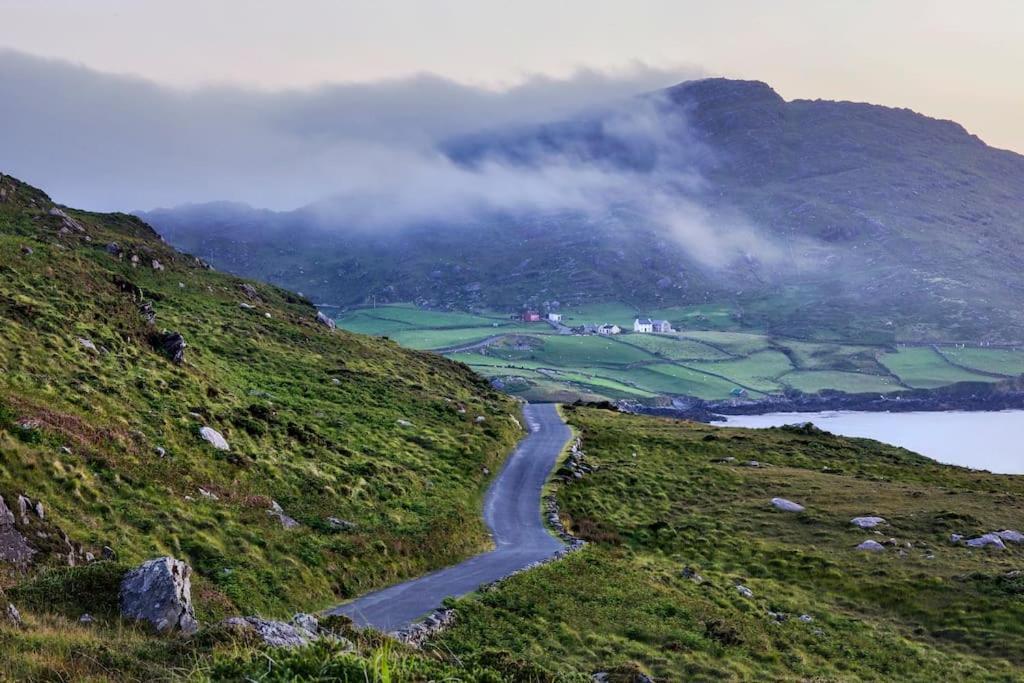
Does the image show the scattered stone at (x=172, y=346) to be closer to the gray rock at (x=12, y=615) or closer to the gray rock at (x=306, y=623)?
the gray rock at (x=12, y=615)

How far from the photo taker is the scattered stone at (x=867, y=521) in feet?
166

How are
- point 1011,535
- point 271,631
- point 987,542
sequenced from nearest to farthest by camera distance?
point 271,631
point 987,542
point 1011,535

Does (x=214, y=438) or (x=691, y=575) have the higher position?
(x=214, y=438)

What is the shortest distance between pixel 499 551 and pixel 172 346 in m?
29.0

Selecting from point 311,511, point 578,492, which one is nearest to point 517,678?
point 311,511

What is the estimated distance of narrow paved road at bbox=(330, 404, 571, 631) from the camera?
89.6ft

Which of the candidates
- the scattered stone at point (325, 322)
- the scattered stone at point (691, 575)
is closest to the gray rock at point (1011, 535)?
the scattered stone at point (691, 575)

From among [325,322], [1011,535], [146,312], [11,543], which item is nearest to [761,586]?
[1011,535]

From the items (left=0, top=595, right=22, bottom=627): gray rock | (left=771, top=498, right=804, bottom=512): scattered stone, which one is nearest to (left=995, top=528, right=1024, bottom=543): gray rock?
(left=771, top=498, right=804, bottom=512): scattered stone

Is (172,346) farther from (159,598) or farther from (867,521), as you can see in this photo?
(867,521)

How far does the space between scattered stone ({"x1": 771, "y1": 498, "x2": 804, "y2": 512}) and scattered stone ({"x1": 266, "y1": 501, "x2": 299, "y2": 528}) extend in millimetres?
39007

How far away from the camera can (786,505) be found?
56250 mm

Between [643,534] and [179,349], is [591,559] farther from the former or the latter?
[179,349]

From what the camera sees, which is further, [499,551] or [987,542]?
[987,542]
